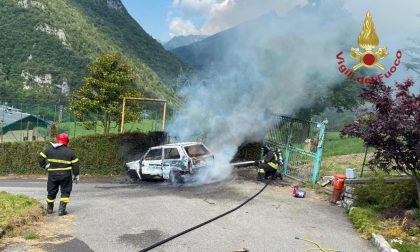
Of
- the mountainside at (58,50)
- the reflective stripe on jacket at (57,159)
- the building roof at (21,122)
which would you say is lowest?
the building roof at (21,122)

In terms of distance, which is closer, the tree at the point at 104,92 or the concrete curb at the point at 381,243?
the concrete curb at the point at 381,243

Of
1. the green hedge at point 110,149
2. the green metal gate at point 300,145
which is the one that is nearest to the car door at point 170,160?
the green metal gate at point 300,145

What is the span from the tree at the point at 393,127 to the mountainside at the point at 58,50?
47.6 m

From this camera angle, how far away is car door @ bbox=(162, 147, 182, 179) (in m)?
15.1

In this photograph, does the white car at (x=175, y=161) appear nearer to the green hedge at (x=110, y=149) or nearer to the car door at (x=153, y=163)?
the car door at (x=153, y=163)

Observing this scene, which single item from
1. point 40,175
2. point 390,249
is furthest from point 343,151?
point 40,175

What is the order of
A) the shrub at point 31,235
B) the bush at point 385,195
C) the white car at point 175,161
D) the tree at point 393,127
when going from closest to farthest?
the shrub at point 31,235 → the tree at point 393,127 → the bush at point 385,195 → the white car at point 175,161

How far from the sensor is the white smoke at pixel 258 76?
18.2m

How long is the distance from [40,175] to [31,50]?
198ft

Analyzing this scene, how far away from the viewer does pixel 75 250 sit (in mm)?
6941

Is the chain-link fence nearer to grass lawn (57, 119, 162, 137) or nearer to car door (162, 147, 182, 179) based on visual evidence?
grass lawn (57, 119, 162, 137)

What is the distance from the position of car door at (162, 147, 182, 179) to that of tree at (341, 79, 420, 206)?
6787mm

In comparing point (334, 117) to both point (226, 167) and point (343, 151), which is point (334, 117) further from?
point (226, 167)

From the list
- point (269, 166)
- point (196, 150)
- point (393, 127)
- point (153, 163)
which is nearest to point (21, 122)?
point (153, 163)
